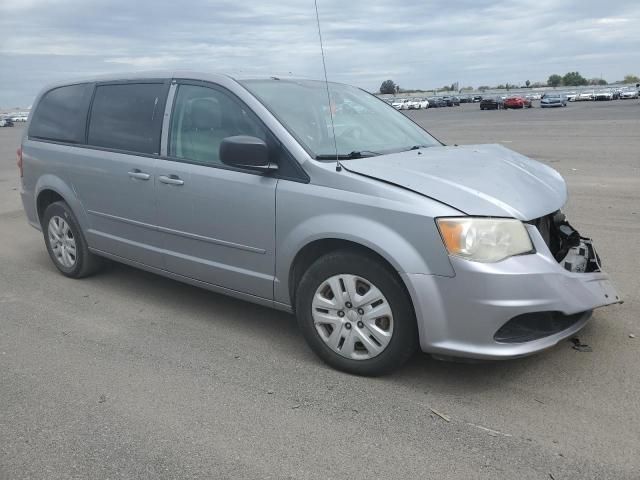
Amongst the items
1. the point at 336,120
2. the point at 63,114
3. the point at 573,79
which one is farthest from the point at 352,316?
the point at 573,79

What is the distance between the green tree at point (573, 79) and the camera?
161 metres

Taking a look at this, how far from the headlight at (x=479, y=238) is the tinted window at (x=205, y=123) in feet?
4.76

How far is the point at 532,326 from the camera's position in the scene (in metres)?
3.45

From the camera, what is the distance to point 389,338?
3525 millimetres

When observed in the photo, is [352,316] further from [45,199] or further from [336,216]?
[45,199]

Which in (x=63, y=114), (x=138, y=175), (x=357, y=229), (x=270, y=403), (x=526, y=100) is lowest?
(x=270, y=403)

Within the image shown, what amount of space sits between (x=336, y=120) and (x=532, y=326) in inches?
74.1

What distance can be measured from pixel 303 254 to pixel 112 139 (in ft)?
7.27

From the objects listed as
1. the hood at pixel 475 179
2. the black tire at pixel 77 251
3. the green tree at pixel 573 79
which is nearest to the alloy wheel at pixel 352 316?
the hood at pixel 475 179

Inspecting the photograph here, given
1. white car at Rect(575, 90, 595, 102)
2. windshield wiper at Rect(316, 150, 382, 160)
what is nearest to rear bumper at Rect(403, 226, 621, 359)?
windshield wiper at Rect(316, 150, 382, 160)

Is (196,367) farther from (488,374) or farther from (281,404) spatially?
(488,374)

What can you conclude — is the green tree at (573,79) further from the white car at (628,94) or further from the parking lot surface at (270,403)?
the parking lot surface at (270,403)

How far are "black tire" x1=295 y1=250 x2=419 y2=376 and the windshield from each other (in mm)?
712

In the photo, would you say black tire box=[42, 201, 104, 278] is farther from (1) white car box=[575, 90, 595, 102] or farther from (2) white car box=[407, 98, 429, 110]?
(1) white car box=[575, 90, 595, 102]
